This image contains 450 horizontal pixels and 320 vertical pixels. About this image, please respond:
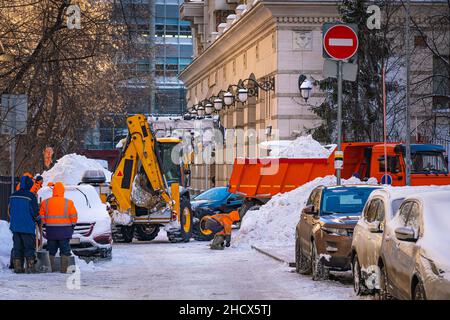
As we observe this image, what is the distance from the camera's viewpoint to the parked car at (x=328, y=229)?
19578 mm

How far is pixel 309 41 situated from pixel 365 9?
10.3 ft

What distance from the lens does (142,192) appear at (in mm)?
34375

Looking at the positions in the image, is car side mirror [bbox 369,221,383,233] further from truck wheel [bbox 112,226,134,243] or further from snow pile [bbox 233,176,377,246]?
truck wheel [bbox 112,226,134,243]

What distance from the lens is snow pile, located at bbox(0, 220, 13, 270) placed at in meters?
22.5

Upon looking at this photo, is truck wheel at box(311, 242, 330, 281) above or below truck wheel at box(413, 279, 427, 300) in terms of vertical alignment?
below

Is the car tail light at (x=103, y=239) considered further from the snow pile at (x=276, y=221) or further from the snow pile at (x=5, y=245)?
the snow pile at (x=276, y=221)

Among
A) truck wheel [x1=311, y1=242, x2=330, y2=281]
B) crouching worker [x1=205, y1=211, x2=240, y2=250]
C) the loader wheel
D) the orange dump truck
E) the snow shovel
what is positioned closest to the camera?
truck wheel [x1=311, y1=242, x2=330, y2=281]

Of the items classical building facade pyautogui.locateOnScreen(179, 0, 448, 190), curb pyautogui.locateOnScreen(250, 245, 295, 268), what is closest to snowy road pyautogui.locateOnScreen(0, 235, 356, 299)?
curb pyautogui.locateOnScreen(250, 245, 295, 268)

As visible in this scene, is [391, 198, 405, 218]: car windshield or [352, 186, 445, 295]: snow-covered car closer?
[352, 186, 445, 295]: snow-covered car

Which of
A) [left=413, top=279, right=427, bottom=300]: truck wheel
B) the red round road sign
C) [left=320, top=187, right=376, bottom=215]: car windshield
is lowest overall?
[left=413, top=279, right=427, bottom=300]: truck wheel

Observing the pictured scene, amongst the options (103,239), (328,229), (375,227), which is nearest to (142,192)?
(103,239)

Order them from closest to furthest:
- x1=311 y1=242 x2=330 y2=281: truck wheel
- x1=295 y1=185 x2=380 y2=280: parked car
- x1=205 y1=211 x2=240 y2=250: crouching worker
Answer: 1. x1=295 y1=185 x2=380 y2=280: parked car
2. x1=311 y1=242 x2=330 y2=281: truck wheel
3. x1=205 y1=211 x2=240 y2=250: crouching worker

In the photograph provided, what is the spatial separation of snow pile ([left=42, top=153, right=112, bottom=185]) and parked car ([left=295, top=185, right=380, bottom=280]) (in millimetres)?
37188

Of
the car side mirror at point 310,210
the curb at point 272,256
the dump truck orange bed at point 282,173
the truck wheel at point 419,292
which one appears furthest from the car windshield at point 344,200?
the dump truck orange bed at point 282,173
